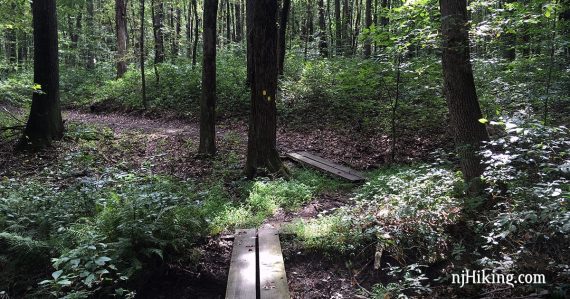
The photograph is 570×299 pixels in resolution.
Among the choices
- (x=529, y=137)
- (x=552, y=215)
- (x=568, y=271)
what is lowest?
(x=568, y=271)

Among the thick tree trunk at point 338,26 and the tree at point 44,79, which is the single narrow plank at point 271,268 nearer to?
the tree at point 44,79

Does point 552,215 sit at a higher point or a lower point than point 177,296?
Answer: higher

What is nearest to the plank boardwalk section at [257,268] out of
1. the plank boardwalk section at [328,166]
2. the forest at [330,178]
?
the forest at [330,178]

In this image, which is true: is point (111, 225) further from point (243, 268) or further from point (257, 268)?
point (257, 268)

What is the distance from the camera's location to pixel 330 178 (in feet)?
30.7

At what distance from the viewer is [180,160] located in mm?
11297

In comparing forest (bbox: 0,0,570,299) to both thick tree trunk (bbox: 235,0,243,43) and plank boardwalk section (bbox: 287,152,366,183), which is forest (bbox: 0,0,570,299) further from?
thick tree trunk (bbox: 235,0,243,43)

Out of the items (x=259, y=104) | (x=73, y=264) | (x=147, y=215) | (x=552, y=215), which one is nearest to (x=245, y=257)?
(x=147, y=215)

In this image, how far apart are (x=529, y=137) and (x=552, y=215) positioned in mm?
1106

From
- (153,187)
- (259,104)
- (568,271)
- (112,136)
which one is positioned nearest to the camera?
(568,271)

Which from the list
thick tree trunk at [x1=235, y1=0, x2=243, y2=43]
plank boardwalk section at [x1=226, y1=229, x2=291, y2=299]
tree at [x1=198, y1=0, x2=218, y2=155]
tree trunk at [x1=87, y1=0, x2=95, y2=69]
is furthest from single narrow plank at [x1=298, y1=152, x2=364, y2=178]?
Result: tree trunk at [x1=87, y1=0, x2=95, y2=69]

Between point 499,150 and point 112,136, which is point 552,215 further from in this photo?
point 112,136

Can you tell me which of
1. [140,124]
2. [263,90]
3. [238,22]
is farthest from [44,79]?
[238,22]

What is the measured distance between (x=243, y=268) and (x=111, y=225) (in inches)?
71.4
